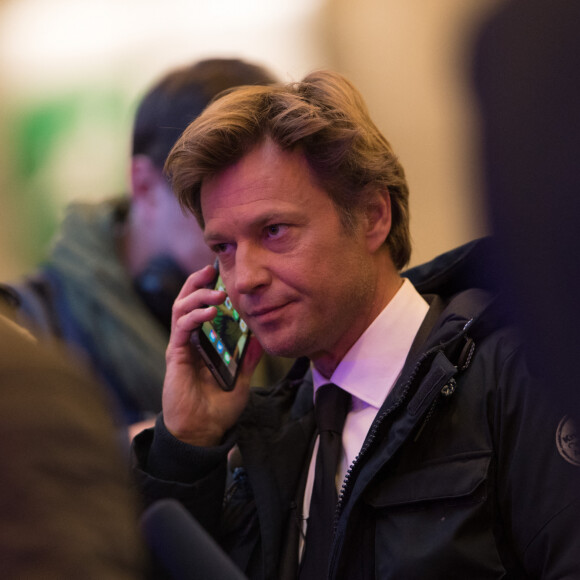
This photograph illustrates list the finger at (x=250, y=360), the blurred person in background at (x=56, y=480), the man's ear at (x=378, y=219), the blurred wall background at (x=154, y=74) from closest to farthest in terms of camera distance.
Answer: the blurred person in background at (x=56, y=480)
the man's ear at (x=378, y=219)
the finger at (x=250, y=360)
the blurred wall background at (x=154, y=74)

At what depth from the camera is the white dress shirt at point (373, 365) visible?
→ 1.65m

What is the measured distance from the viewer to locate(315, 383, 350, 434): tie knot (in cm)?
167

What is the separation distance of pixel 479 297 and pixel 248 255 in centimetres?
46

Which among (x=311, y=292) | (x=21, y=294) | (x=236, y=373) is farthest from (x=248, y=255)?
(x=21, y=294)

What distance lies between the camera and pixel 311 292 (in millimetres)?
1672

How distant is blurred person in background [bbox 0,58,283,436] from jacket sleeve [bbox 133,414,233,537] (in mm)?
543

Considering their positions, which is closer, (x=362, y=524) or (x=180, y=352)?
(x=362, y=524)

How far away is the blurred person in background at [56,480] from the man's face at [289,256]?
105 centimetres

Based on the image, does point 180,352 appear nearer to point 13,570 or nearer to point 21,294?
point 21,294

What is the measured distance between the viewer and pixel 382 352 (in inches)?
66.0

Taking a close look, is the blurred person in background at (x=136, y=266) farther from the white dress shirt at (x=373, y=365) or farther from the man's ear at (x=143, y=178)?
the white dress shirt at (x=373, y=365)

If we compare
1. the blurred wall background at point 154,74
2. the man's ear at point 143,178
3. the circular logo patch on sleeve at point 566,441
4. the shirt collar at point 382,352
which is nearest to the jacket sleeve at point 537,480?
the circular logo patch on sleeve at point 566,441

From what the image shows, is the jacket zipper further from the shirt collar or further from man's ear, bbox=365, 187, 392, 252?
man's ear, bbox=365, 187, 392, 252

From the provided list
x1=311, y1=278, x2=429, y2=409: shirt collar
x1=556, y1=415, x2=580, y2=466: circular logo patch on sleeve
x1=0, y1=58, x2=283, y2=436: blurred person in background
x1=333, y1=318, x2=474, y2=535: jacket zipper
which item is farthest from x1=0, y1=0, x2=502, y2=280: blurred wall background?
x1=556, y1=415, x2=580, y2=466: circular logo patch on sleeve
